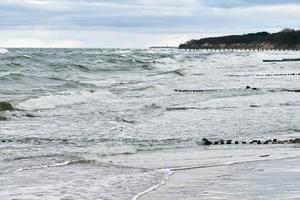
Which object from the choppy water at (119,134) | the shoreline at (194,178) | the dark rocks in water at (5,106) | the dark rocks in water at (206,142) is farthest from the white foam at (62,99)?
the shoreline at (194,178)

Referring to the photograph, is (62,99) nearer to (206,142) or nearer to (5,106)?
(5,106)

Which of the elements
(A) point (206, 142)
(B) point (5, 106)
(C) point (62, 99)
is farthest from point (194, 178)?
(C) point (62, 99)

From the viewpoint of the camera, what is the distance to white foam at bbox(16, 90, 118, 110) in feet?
77.6

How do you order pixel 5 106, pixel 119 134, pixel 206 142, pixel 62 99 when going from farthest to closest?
pixel 62 99 < pixel 5 106 < pixel 119 134 < pixel 206 142

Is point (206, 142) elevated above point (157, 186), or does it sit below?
below

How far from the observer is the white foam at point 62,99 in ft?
77.6

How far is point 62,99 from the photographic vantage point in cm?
2631

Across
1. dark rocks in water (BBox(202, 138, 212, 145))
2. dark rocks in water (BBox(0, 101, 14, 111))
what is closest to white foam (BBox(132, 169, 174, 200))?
dark rocks in water (BBox(202, 138, 212, 145))

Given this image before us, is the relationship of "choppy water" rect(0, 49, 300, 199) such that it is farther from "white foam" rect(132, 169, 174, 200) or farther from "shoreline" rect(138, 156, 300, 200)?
"shoreline" rect(138, 156, 300, 200)

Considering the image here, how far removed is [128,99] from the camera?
27516mm

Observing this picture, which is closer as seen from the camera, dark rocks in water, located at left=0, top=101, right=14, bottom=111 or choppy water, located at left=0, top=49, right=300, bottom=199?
choppy water, located at left=0, top=49, right=300, bottom=199

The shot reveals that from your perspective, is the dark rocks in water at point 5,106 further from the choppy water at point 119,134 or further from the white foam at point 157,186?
the white foam at point 157,186

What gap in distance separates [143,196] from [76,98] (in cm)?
1912

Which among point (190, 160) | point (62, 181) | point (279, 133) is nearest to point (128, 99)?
point (279, 133)
